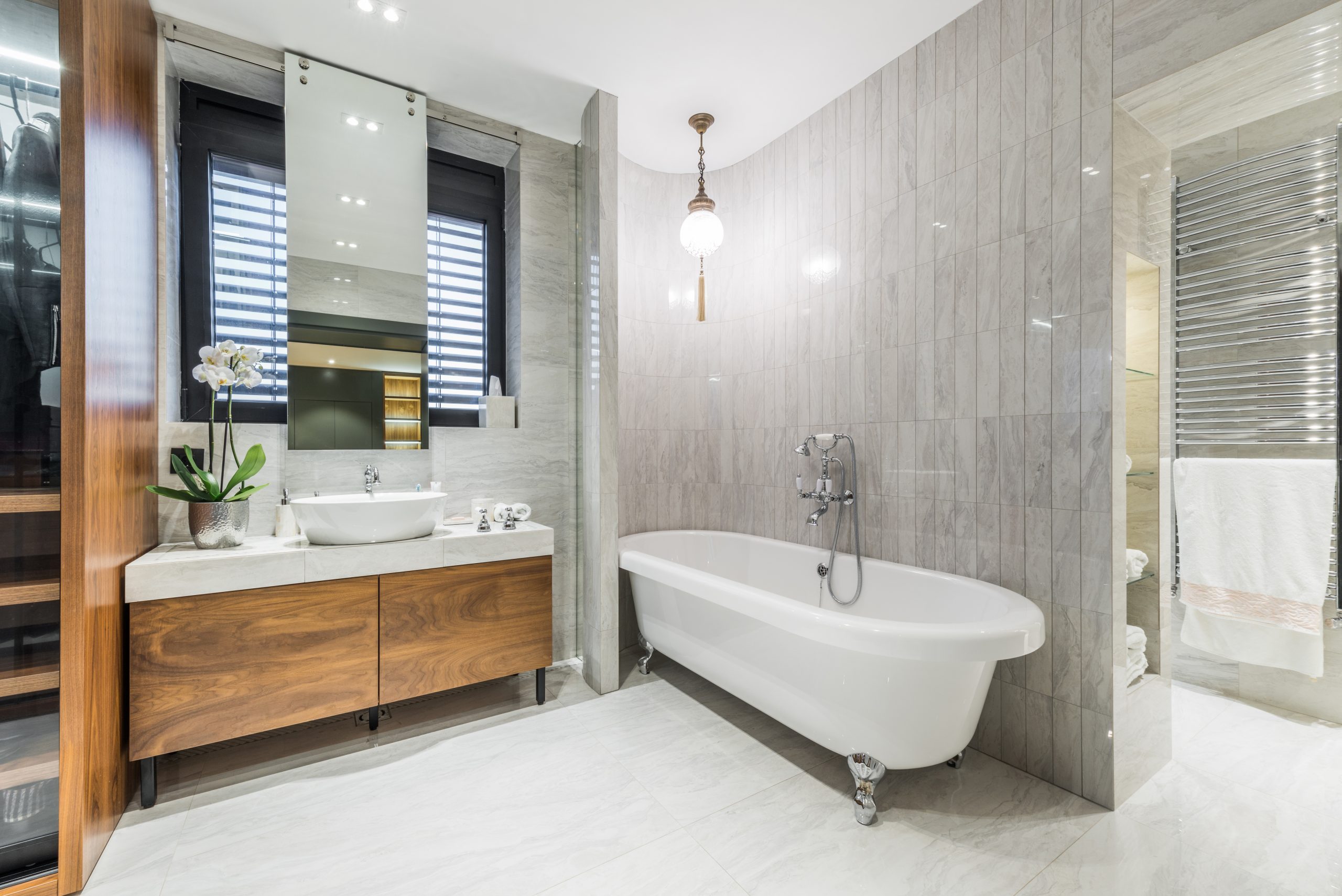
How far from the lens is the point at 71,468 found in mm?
Result: 1373

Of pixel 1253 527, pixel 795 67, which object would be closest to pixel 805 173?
pixel 795 67

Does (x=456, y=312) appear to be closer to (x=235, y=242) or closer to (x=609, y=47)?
(x=235, y=242)

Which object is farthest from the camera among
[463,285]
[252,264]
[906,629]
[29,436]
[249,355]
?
[463,285]

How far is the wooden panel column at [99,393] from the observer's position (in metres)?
1.36

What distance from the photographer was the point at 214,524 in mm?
1852

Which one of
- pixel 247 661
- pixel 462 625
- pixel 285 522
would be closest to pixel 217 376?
pixel 285 522

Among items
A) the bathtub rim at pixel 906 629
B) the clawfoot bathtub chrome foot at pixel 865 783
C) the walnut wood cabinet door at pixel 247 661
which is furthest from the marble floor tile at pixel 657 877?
the walnut wood cabinet door at pixel 247 661

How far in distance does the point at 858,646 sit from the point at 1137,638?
3.43 feet

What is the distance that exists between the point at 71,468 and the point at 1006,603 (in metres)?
2.53

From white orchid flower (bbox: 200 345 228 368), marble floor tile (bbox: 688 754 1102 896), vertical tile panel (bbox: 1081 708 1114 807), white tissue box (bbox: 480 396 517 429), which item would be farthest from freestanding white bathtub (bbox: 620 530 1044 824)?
white orchid flower (bbox: 200 345 228 368)

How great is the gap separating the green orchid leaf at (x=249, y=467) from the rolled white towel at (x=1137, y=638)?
290cm

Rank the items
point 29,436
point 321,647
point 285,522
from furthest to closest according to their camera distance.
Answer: point 285,522, point 321,647, point 29,436

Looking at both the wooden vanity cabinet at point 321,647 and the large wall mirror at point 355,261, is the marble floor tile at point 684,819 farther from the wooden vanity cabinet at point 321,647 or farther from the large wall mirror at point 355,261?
the large wall mirror at point 355,261

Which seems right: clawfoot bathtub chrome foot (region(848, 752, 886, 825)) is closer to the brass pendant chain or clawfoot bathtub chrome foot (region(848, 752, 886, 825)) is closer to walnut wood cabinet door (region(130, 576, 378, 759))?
walnut wood cabinet door (region(130, 576, 378, 759))
